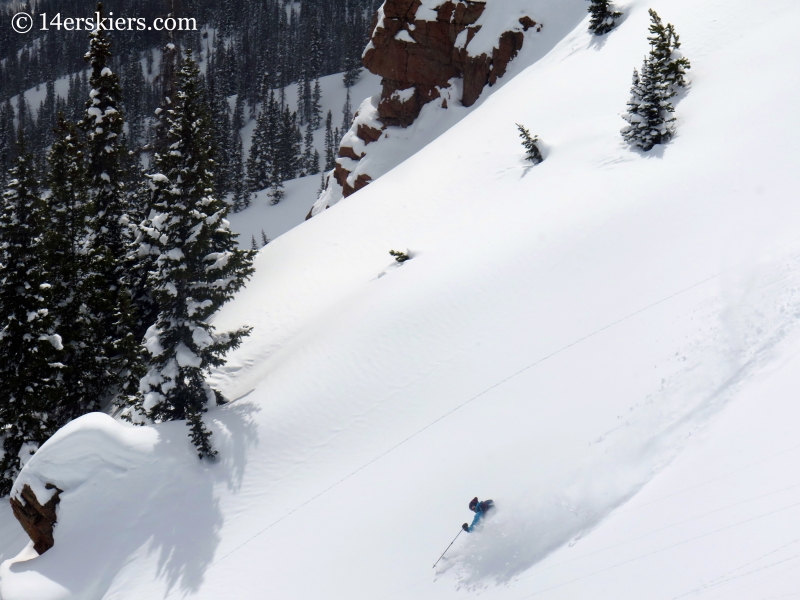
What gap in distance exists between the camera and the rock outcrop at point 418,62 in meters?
33.8

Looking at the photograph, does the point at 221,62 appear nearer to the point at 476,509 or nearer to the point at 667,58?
the point at 667,58

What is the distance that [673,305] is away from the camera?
11344 mm

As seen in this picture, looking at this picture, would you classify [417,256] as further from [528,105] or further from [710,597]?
[710,597]

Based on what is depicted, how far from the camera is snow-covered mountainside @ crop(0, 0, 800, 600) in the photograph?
8047 millimetres

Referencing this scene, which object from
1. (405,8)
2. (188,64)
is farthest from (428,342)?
(405,8)

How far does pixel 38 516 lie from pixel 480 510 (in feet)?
36.0

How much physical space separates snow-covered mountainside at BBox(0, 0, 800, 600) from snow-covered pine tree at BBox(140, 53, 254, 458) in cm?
119

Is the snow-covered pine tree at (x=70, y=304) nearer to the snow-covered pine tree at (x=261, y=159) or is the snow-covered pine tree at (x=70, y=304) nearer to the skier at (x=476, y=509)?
the skier at (x=476, y=509)

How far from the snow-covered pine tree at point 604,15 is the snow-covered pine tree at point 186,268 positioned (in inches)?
798

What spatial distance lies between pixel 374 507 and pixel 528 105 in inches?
771

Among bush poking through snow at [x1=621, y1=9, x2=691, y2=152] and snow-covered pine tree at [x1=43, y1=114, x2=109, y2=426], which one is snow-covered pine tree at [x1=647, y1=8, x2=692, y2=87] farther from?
snow-covered pine tree at [x1=43, y1=114, x2=109, y2=426]

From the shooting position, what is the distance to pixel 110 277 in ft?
67.9

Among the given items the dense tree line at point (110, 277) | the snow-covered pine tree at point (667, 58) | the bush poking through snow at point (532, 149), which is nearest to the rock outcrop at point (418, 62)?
the bush poking through snow at point (532, 149)

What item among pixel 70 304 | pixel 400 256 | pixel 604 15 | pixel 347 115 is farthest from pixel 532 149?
pixel 347 115
